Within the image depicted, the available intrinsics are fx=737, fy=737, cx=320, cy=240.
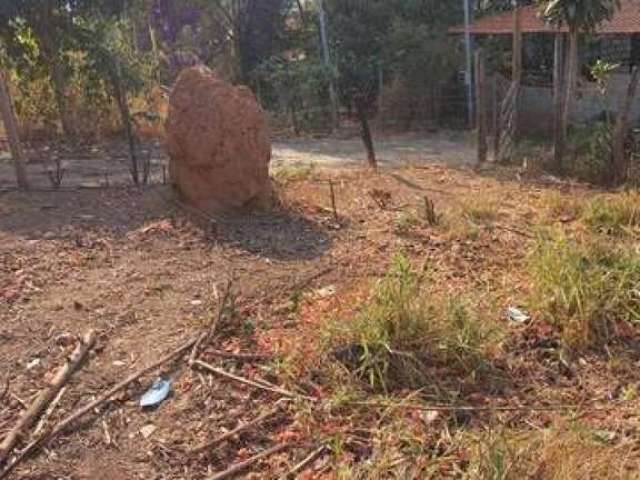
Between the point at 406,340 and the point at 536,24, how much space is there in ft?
38.1

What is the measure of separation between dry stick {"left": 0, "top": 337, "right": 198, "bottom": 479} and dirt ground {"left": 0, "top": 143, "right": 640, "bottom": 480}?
0.03 meters

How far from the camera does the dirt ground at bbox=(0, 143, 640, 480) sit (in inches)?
127

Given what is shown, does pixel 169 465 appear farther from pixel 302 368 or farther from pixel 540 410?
pixel 540 410

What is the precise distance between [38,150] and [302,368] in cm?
857

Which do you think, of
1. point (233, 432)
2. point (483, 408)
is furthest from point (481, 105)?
point (233, 432)

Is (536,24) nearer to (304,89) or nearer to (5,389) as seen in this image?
(304,89)

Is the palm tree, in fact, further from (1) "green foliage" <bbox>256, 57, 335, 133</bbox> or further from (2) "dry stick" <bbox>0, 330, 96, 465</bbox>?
(2) "dry stick" <bbox>0, 330, 96, 465</bbox>

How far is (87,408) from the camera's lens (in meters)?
3.39

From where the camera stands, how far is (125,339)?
13.5ft

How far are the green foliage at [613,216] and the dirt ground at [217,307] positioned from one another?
464mm

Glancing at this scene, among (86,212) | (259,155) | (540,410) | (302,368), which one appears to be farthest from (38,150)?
(540,410)

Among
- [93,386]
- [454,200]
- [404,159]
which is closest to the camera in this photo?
[93,386]

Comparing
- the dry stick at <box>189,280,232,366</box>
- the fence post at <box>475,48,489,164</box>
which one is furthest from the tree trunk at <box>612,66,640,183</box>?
the dry stick at <box>189,280,232,366</box>

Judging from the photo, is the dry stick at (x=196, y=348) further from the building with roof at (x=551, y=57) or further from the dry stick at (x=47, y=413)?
the building with roof at (x=551, y=57)
